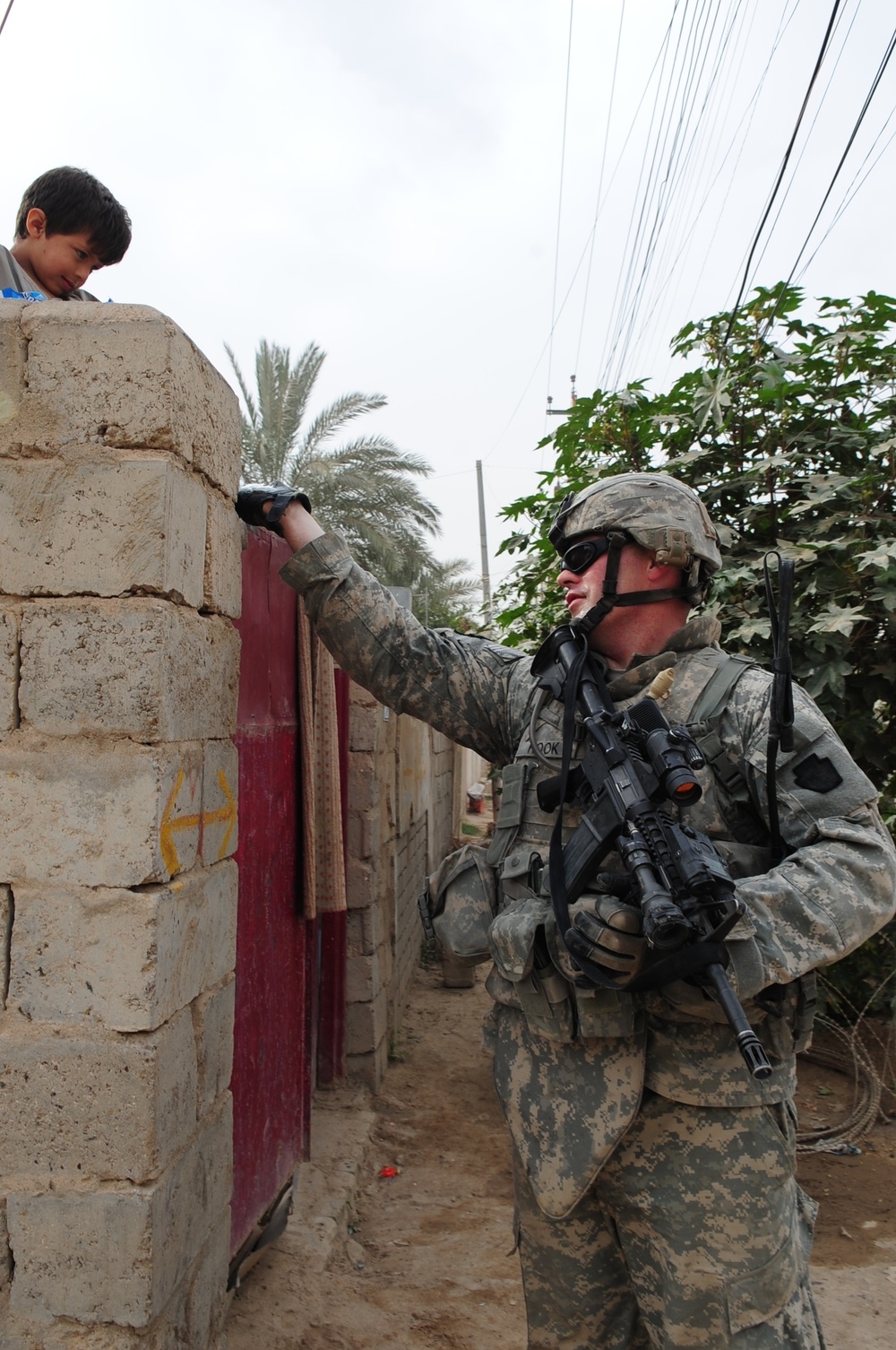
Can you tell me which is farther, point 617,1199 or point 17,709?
point 617,1199

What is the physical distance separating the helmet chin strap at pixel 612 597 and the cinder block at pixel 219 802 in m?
0.85

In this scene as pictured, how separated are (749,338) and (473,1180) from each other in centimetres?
393

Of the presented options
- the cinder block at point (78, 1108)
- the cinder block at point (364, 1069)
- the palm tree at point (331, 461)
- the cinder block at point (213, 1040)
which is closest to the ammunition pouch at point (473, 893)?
the cinder block at point (213, 1040)

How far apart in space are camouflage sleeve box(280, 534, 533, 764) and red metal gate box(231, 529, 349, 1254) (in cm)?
44

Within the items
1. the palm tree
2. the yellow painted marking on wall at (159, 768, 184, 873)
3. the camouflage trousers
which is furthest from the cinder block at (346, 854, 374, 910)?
Result: the palm tree

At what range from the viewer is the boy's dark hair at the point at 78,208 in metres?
2.24

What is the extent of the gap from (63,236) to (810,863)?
2153 mm

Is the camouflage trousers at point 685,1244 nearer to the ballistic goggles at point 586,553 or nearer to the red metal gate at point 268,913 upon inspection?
the red metal gate at point 268,913

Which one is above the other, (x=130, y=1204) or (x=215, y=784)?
(x=215, y=784)

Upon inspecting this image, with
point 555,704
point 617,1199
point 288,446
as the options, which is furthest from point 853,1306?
point 288,446

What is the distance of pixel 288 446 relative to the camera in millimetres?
12656

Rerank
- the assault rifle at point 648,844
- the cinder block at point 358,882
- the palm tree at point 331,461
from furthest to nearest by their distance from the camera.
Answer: the palm tree at point 331,461
the cinder block at point 358,882
the assault rifle at point 648,844

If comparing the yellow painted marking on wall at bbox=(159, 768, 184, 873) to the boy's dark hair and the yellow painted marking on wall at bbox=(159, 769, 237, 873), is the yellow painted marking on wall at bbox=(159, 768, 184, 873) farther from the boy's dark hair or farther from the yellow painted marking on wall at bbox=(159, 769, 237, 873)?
the boy's dark hair

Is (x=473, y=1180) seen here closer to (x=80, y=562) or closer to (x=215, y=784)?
(x=215, y=784)
